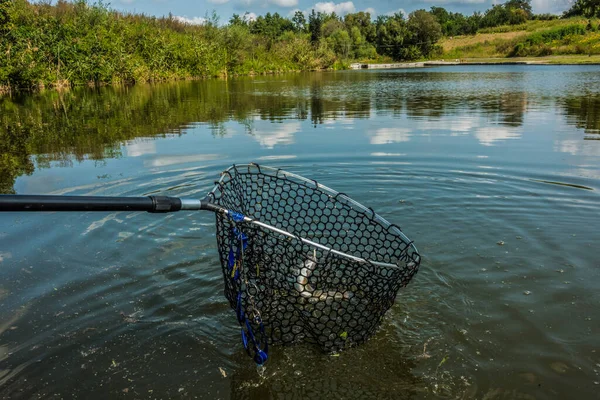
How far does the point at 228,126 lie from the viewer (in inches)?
535

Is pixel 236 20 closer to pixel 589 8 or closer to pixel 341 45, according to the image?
pixel 341 45

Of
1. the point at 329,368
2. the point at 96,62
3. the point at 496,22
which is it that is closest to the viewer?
the point at 329,368

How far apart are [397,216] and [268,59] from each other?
169 ft

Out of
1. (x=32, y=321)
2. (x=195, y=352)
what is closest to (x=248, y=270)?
(x=195, y=352)

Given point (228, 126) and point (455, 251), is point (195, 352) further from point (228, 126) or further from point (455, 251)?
point (228, 126)

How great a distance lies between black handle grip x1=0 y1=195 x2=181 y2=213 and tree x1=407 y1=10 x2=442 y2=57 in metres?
90.5

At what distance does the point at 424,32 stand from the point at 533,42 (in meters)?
19.7

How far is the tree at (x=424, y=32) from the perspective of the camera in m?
84.5

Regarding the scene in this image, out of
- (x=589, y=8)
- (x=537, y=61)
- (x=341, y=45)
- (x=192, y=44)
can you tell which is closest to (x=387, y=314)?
(x=192, y=44)

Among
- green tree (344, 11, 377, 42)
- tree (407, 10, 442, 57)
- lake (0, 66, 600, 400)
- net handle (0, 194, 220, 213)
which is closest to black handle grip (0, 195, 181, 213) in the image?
net handle (0, 194, 220, 213)

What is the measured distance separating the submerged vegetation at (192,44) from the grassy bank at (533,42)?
→ 0.55 ft

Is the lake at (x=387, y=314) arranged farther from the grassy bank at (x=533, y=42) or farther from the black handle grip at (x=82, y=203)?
the grassy bank at (x=533, y=42)

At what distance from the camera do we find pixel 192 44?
41.8 m

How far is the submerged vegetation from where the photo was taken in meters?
28.2
